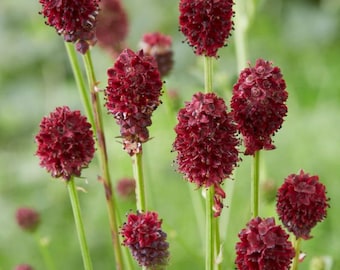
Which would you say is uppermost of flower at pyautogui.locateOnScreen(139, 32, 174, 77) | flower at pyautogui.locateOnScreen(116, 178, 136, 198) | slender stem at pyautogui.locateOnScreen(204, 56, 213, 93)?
flower at pyautogui.locateOnScreen(139, 32, 174, 77)

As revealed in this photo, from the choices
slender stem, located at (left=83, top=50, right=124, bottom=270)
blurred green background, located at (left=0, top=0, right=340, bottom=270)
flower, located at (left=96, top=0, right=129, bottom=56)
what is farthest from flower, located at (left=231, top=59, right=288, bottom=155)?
flower, located at (left=96, top=0, right=129, bottom=56)

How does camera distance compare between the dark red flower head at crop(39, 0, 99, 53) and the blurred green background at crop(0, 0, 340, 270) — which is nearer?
the dark red flower head at crop(39, 0, 99, 53)

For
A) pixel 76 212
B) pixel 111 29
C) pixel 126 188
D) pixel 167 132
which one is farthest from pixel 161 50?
pixel 167 132

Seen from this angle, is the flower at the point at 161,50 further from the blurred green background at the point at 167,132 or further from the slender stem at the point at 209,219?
the slender stem at the point at 209,219

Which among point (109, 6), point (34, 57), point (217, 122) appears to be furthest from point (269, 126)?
point (34, 57)

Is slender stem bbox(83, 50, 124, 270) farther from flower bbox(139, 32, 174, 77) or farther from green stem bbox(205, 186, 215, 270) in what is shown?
flower bbox(139, 32, 174, 77)

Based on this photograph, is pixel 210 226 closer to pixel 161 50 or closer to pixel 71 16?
A: pixel 71 16
